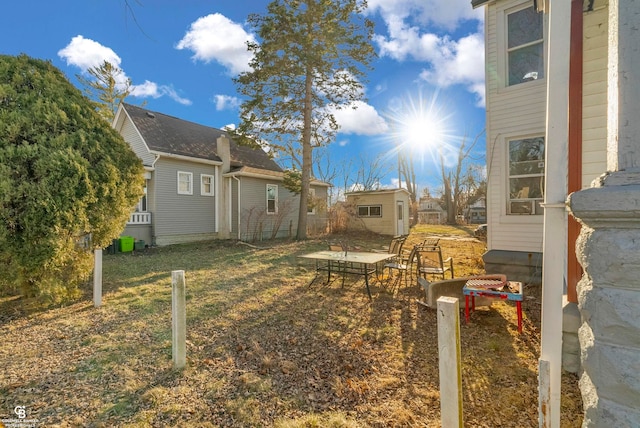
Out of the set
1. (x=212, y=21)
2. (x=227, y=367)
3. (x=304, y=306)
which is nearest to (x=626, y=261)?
(x=227, y=367)

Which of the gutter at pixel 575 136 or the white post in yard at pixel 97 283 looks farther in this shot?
the white post in yard at pixel 97 283

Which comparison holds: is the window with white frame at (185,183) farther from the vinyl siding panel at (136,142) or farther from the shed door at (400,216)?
the shed door at (400,216)

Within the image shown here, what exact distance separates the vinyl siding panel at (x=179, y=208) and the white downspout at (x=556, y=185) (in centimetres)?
1426

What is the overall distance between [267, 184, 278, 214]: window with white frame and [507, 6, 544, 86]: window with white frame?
1346 cm

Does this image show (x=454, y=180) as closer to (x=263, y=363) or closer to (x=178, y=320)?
(x=263, y=363)

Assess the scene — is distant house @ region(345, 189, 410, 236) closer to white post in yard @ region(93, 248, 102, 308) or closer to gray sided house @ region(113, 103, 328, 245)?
gray sided house @ region(113, 103, 328, 245)

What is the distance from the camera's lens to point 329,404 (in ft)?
8.96

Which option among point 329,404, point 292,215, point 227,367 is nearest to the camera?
point 329,404

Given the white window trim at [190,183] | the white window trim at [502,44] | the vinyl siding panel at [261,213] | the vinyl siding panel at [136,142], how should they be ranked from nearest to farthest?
the white window trim at [502,44]
the vinyl siding panel at [136,142]
the white window trim at [190,183]
the vinyl siding panel at [261,213]

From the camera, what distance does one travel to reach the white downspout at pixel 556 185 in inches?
76.7

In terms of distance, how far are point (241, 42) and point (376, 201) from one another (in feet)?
37.9

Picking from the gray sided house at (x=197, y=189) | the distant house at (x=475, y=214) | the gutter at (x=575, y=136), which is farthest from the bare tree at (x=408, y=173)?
the gutter at (x=575, y=136)

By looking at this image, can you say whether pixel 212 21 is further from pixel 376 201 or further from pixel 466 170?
pixel 466 170

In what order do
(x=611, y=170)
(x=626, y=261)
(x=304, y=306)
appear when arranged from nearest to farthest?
(x=626, y=261) < (x=611, y=170) < (x=304, y=306)
